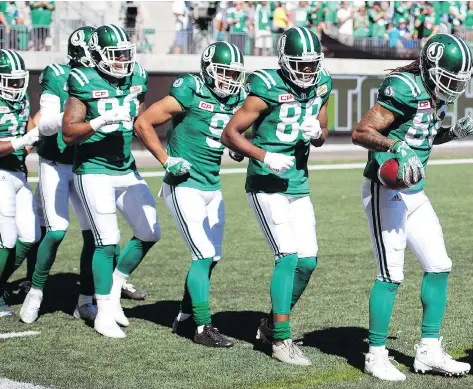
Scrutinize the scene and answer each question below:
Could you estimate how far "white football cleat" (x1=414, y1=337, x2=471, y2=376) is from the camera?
5.18m

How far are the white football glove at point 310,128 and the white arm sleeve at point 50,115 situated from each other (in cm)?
165

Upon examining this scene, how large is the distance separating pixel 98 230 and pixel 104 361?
1.05 metres

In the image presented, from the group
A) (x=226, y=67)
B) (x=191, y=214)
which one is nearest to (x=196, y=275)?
(x=191, y=214)

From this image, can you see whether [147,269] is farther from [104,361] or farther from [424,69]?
[424,69]

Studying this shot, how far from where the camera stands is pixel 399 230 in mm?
5203

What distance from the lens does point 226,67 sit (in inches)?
235

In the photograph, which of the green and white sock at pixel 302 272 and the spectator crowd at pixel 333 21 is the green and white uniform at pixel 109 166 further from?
the spectator crowd at pixel 333 21

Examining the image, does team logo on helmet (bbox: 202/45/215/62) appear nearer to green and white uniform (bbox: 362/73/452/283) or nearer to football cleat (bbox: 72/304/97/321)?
green and white uniform (bbox: 362/73/452/283)

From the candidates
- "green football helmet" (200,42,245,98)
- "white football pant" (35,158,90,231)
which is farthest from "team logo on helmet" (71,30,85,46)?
"green football helmet" (200,42,245,98)

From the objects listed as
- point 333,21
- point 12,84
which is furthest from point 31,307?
point 333,21

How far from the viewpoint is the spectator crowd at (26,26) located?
19719 millimetres

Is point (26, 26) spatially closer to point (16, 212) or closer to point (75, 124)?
point (16, 212)

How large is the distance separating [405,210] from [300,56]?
1071 millimetres

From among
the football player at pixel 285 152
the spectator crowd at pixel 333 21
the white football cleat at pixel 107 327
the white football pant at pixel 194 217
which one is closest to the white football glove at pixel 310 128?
the football player at pixel 285 152
